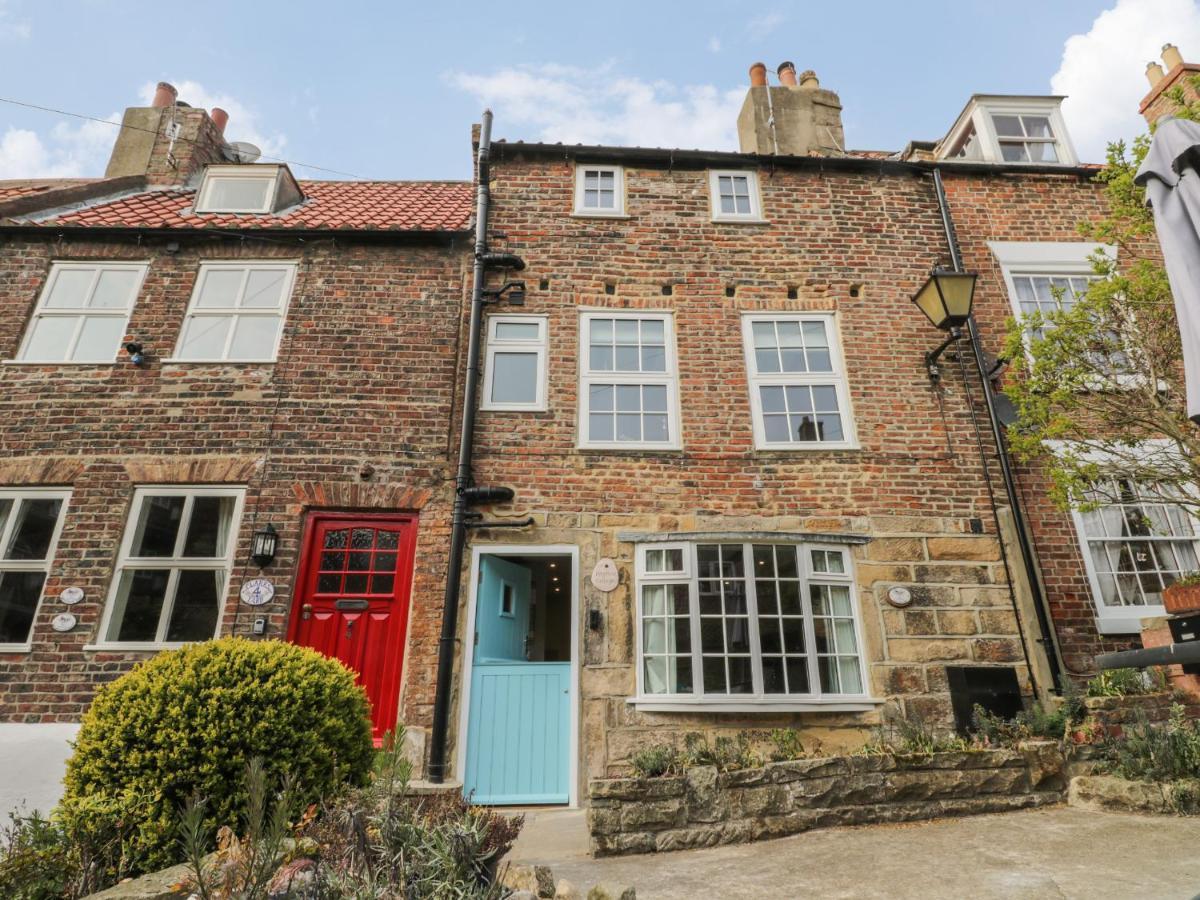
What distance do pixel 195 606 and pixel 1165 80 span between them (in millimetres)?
16106

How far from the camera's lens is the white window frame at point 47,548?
6893 millimetres

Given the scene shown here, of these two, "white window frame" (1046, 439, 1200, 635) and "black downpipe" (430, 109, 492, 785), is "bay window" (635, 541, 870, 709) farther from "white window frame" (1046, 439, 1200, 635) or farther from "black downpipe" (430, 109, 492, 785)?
"white window frame" (1046, 439, 1200, 635)

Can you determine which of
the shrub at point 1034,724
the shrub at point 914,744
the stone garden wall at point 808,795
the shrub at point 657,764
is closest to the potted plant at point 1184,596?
the shrub at point 1034,724

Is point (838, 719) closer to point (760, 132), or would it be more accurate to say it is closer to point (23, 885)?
point (23, 885)

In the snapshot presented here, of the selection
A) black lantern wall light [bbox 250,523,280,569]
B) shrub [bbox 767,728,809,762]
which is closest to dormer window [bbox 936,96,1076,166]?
shrub [bbox 767,728,809,762]

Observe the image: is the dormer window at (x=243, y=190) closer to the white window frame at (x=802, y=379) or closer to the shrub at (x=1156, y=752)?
the white window frame at (x=802, y=379)

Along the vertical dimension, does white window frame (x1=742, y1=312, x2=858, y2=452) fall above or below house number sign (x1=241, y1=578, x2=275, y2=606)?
above

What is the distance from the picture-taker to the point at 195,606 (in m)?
7.17

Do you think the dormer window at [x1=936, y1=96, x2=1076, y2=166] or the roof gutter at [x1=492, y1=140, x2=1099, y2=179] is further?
the dormer window at [x1=936, y1=96, x2=1076, y2=166]

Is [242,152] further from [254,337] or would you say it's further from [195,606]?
[195,606]

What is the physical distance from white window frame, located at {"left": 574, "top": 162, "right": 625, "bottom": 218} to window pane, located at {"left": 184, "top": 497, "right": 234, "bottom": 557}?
6.05m

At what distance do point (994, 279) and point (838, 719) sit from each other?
6527 mm

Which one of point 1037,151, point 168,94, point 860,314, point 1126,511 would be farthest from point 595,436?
point 168,94

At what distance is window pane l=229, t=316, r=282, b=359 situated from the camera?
841 centimetres
